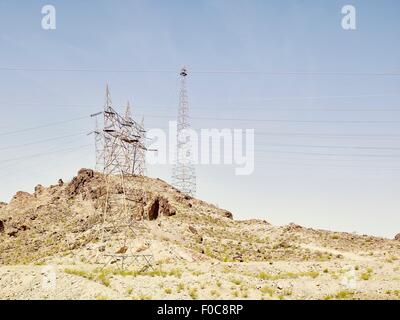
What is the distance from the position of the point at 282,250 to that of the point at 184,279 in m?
39.2

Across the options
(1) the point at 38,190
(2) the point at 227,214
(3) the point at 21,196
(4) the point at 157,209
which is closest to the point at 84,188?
(1) the point at 38,190

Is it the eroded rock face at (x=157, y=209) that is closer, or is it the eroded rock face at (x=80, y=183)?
the eroded rock face at (x=157, y=209)

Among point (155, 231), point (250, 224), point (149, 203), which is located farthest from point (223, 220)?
point (155, 231)

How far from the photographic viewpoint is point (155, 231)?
59719 millimetres

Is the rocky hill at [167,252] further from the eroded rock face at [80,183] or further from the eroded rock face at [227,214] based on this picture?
the eroded rock face at [227,214]

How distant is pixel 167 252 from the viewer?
43969 mm

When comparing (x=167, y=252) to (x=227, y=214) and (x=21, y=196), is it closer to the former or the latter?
(x=227, y=214)

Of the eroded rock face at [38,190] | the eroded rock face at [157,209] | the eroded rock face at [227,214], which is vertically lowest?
the eroded rock face at [227,214]

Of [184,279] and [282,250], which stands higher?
[184,279]

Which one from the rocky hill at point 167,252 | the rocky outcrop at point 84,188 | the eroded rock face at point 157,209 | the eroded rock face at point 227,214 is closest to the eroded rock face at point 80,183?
the rocky outcrop at point 84,188

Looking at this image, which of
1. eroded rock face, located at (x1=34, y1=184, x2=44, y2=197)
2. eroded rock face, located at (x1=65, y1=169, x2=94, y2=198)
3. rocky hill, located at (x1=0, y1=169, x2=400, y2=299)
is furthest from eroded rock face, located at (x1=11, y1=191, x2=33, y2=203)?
eroded rock face, located at (x1=65, y1=169, x2=94, y2=198)

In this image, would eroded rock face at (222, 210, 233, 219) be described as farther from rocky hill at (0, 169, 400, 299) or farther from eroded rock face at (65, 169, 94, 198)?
eroded rock face at (65, 169, 94, 198)

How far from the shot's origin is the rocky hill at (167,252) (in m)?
24.5
